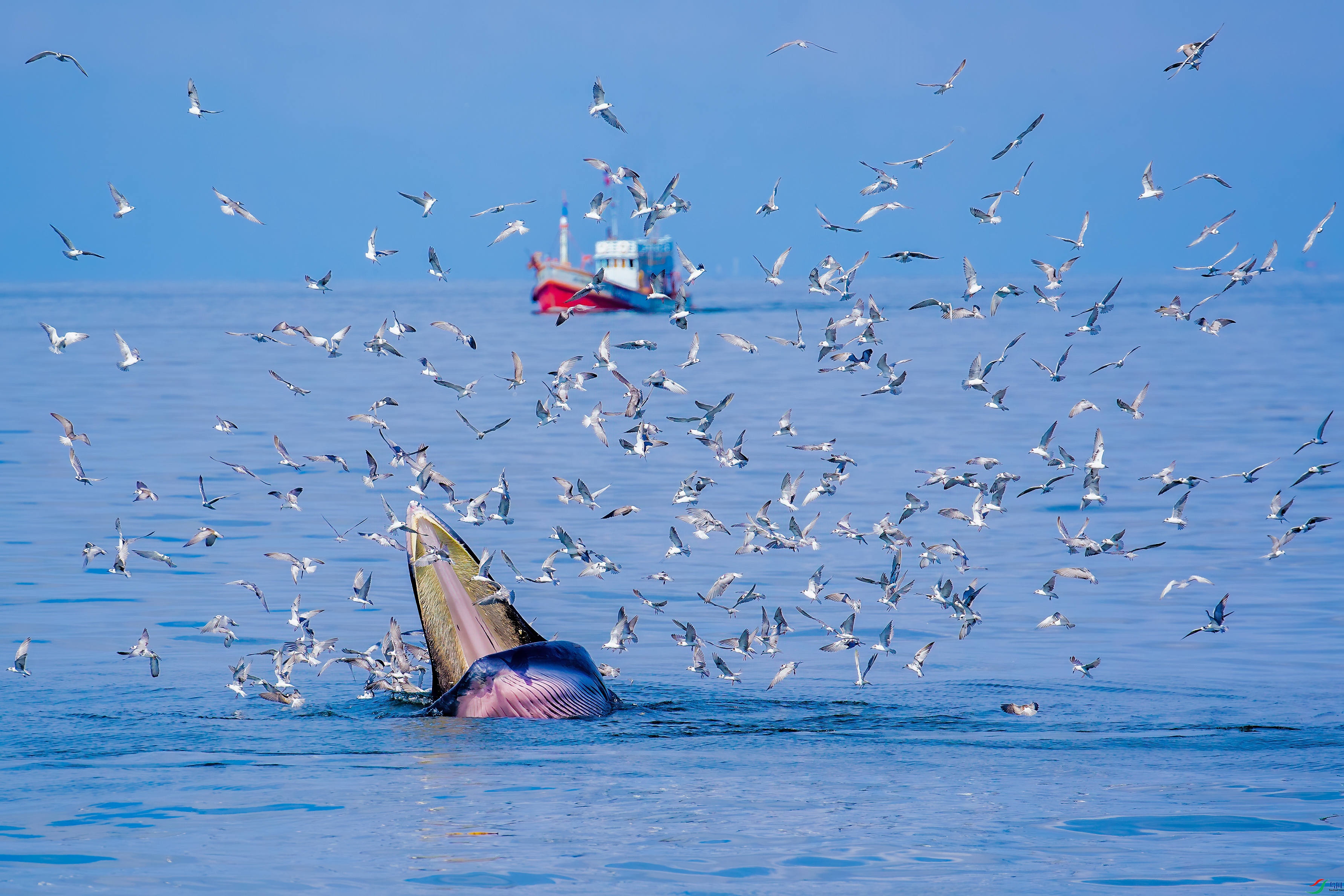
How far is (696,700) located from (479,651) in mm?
2238

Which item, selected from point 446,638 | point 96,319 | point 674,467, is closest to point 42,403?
point 674,467

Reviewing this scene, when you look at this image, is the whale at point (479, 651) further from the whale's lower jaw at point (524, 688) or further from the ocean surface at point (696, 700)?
the ocean surface at point (696, 700)

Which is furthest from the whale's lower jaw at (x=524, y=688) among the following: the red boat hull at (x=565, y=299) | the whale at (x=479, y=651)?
the red boat hull at (x=565, y=299)

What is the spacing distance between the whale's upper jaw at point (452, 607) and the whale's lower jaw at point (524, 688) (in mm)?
201

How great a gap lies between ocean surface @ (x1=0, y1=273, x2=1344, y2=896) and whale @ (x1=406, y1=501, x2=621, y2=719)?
205 millimetres

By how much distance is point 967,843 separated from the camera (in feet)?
30.9

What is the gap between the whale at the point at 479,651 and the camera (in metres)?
12.5

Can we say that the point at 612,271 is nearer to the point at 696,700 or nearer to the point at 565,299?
the point at 565,299

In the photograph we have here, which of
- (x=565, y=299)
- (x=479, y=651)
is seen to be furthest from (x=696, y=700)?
(x=565, y=299)

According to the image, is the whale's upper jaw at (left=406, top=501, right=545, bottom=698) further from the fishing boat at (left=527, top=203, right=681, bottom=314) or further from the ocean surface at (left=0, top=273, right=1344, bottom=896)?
the fishing boat at (left=527, top=203, right=681, bottom=314)

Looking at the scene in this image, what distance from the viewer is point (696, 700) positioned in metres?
13.9

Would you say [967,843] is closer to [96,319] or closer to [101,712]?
[101,712]

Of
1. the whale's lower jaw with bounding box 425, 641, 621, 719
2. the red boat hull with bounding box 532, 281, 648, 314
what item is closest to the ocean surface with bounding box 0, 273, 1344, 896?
the whale's lower jaw with bounding box 425, 641, 621, 719

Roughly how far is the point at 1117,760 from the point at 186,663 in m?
9.10
